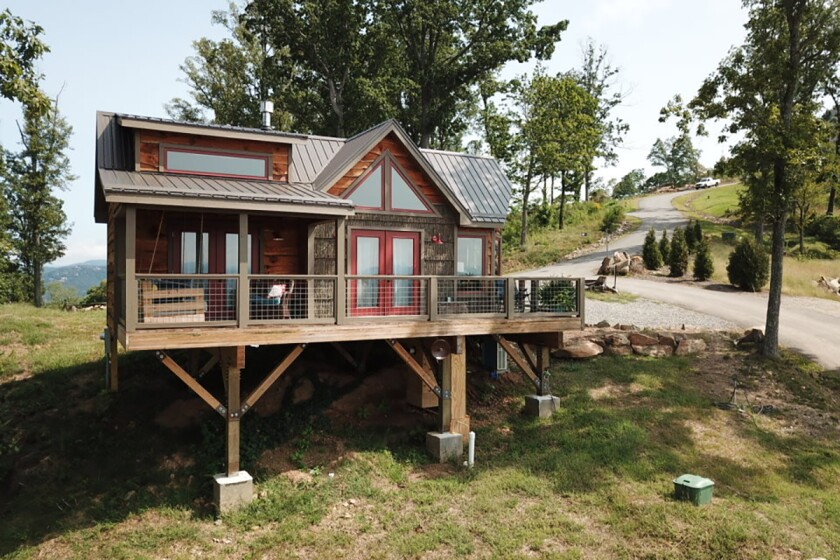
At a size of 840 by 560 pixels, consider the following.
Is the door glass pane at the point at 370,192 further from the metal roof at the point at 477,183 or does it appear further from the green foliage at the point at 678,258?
the green foliage at the point at 678,258

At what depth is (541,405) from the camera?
16.8m

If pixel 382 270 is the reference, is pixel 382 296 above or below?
below

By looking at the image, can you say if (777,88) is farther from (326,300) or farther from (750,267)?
(326,300)

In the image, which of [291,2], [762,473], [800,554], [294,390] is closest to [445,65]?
[291,2]

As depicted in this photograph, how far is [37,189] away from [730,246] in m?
46.2

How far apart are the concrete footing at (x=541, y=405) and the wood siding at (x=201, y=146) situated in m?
8.88

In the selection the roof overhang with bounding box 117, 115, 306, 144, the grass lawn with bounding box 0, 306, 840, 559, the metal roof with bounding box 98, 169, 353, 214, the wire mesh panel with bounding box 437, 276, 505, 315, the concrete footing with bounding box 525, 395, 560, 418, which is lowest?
the grass lawn with bounding box 0, 306, 840, 559

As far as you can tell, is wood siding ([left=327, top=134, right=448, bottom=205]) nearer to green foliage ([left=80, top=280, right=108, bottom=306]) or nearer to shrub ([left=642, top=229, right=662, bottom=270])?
shrub ([left=642, top=229, right=662, bottom=270])

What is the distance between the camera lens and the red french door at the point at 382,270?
15.6 meters

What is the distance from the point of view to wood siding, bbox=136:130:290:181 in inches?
565

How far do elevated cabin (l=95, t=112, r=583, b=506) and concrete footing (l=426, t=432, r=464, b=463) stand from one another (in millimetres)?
266

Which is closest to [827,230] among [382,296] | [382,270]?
[382,270]

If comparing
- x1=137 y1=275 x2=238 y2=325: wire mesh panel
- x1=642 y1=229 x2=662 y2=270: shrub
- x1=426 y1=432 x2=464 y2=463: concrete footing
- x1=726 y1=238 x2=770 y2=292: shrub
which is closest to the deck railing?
x1=137 y1=275 x2=238 y2=325: wire mesh panel

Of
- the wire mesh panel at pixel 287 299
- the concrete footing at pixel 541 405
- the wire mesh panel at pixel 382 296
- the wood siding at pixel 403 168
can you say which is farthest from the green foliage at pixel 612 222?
the wire mesh panel at pixel 287 299
